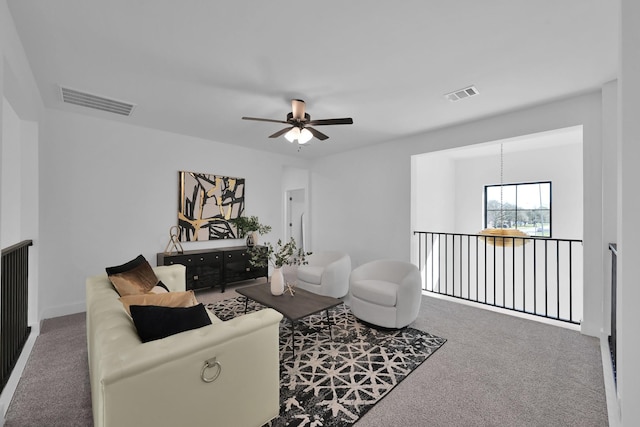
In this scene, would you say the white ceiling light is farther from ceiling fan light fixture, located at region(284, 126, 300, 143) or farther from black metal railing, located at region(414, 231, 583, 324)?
black metal railing, located at region(414, 231, 583, 324)

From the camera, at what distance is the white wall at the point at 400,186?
303 centimetres

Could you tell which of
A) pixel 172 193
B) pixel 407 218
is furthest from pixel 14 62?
pixel 407 218

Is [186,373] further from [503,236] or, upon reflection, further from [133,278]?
[503,236]

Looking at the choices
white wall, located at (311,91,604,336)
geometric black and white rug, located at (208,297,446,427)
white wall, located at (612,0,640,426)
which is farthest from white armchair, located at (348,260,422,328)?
white wall, located at (612,0,640,426)

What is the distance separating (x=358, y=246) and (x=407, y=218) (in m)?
1.21

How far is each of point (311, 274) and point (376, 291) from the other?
133 centimetres

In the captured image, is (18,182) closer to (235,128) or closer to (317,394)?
(235,128)

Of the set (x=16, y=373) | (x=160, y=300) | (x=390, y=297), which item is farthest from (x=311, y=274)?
(x=16, y=373)

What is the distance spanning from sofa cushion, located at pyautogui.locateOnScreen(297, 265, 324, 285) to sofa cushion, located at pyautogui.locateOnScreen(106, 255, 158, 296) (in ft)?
7.12

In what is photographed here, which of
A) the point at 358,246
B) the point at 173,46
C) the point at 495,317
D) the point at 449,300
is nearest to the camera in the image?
the point at 173,46

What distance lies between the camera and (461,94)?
3.05m

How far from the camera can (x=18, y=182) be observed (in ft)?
10.1

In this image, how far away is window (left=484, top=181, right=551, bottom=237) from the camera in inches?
230

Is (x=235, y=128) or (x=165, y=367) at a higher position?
(x=235, y=128)
